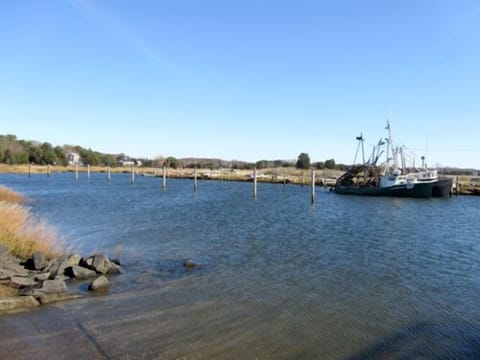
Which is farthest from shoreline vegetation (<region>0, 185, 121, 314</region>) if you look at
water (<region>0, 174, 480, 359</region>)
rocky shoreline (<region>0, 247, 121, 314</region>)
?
water (<region>0, 174, 480, 359</region>)

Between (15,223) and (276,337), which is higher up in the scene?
(15,223)

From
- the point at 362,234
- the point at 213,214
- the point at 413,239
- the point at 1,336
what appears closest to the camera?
the point at 1,336

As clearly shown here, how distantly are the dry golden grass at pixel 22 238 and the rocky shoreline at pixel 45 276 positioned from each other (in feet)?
2.78

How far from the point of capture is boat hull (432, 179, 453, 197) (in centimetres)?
5088

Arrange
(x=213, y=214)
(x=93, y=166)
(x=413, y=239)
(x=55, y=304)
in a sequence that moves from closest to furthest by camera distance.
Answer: (x=55, y=304), (x=413, y=239), (x=213, y=214), (x=93, y=166)

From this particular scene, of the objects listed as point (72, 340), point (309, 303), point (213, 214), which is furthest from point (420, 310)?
point (213, 214)

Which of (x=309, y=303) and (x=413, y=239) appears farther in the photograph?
(x=413, y=239)

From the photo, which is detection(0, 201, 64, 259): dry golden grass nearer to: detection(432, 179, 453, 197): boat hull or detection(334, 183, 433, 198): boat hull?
detection(334, 183, 433, 198): boat hull

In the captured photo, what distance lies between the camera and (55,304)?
9.19m

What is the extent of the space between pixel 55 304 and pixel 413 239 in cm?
1803

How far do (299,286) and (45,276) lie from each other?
725 cm

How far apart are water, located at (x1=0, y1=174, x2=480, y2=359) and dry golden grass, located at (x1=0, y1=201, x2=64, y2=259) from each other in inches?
64.5

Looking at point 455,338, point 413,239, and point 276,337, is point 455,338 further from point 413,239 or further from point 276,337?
point 413,239

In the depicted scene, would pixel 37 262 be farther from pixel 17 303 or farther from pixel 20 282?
pixel 17 303
